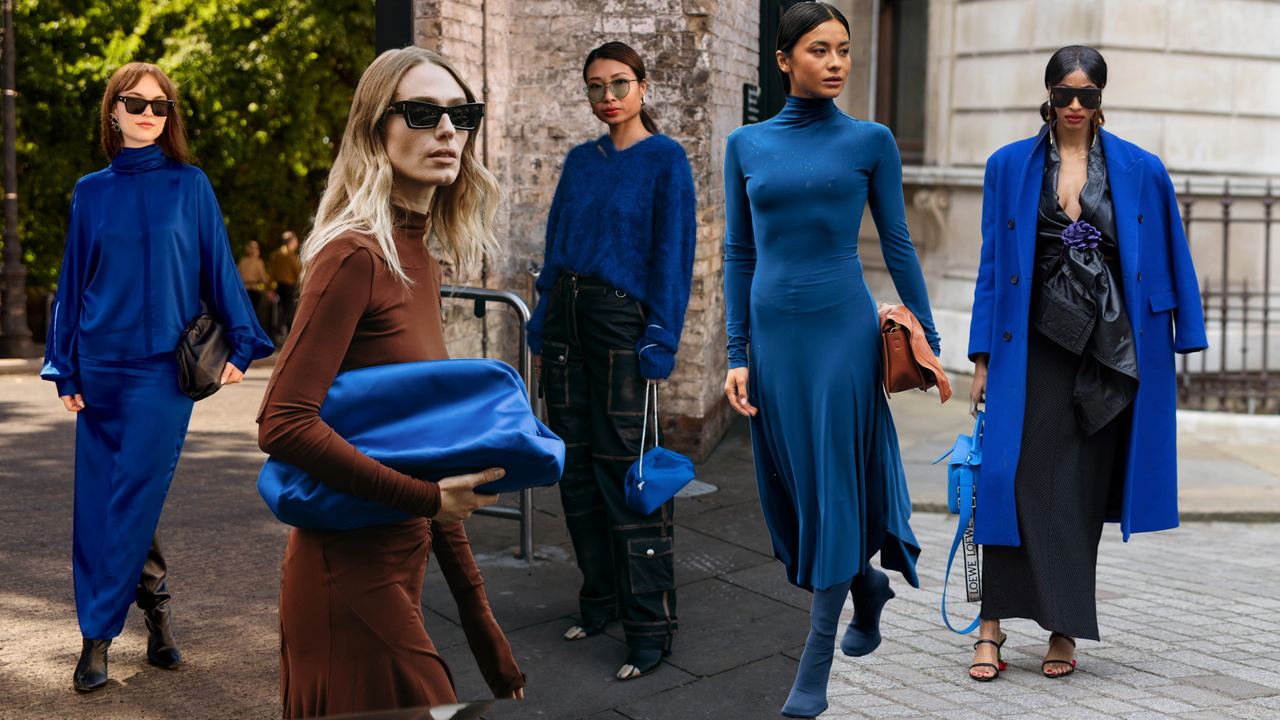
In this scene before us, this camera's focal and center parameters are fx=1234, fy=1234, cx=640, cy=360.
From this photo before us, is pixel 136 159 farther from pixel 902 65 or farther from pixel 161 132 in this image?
pixel 902 65

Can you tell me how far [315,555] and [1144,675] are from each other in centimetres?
319

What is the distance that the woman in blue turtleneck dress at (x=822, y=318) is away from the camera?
3650 mm

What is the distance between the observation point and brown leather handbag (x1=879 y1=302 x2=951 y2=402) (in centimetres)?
362

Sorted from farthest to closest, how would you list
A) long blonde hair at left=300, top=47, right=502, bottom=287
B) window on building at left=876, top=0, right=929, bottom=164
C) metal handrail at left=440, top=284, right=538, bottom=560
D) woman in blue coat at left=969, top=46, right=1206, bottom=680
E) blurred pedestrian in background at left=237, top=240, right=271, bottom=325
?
blurred pedestrian in background at left=237, top=240, right=271, bottom=325
window on building at left=876, top=0, right=929, bottom=164
metal handrail at left=440, top=284, right=538, bottom=560
woman in blue coat at left=969, top=46, right=1206, bottom=680
long blonde hair at left=300, top=47, right=502, bottom=287

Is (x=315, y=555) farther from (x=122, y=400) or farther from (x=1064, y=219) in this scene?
(x=1064, y=219)

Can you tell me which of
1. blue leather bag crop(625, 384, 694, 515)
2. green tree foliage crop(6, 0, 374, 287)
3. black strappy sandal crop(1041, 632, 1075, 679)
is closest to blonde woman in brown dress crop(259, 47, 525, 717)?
blue leather bag crop(625, 384, 694, 515)

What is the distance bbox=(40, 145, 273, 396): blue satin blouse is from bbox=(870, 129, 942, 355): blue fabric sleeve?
2212 millimetres

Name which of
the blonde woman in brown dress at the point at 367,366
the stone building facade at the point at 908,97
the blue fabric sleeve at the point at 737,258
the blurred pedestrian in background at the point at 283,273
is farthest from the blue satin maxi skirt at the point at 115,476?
the blurred pedestrian in background at the point at 283,273

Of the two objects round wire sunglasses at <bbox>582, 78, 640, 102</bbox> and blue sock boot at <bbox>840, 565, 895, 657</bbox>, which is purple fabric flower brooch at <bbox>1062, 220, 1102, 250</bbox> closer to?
blue sock boot at <bbox>840, 565, 895, 657</bbox>

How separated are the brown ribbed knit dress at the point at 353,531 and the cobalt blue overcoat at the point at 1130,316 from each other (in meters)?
2.55

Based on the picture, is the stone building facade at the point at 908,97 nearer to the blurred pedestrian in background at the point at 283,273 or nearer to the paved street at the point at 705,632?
the paved street at the point at 705,632

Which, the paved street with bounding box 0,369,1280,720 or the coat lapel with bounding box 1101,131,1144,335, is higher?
the coat lapel with bounding box 1101,131,1144,335

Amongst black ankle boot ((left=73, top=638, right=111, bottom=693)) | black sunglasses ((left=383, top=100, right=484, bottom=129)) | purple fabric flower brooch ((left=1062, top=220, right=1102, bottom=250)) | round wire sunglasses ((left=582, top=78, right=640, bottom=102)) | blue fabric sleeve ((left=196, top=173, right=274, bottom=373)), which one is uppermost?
round wire sunglasses ((left=582, top=78, right=640, bottom=102))

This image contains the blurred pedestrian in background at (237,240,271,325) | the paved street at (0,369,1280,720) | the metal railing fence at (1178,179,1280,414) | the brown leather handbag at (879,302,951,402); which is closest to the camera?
the brown leather handbag at (879,302,951,402)
